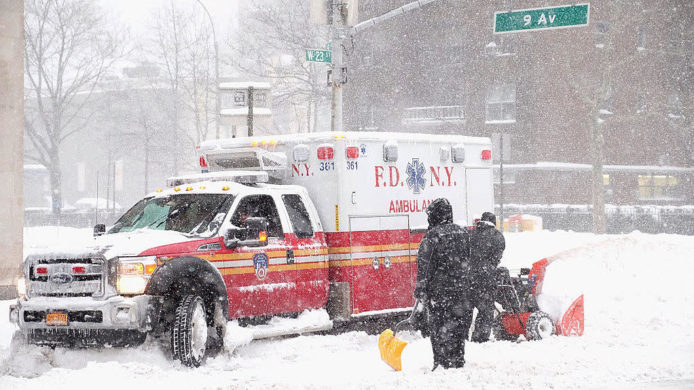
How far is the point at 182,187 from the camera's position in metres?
10.4

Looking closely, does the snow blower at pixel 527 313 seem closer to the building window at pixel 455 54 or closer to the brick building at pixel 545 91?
the brick building at pixel 545 91

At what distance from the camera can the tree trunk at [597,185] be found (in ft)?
108

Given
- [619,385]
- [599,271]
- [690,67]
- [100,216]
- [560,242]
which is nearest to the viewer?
[619,385]

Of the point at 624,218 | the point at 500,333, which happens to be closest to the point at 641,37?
the point at 624,218

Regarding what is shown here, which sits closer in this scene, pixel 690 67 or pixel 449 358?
pixel 449 358

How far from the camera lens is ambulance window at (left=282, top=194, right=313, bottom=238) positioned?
10.6m

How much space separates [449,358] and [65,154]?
72920mm

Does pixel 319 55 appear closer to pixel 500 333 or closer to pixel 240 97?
pixel 240 97

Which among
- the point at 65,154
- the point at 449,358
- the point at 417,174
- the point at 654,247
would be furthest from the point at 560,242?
the point at 65,154

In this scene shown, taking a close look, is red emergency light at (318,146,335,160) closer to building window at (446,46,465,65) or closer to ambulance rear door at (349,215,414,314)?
ambulance rear door at (349,215,414,314)

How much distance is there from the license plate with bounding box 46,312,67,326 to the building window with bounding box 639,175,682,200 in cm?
3825

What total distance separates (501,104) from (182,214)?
34.4 metres

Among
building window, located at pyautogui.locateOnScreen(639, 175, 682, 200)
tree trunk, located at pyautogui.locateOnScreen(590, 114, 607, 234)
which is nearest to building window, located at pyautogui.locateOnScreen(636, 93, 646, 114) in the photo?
building window, located at pyautogui.locateOnScreen(639, 175, 682, 200)

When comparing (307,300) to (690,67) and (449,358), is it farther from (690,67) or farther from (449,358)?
(690,67)
